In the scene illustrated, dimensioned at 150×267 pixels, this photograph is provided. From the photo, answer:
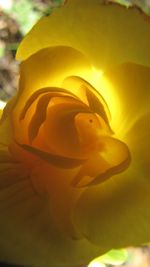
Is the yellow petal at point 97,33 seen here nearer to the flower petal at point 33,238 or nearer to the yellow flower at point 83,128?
the yellow flower at point 83,128

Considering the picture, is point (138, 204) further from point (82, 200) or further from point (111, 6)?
point (111, 6)

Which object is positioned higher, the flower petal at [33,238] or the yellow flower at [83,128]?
the yellow flower at [83,128]

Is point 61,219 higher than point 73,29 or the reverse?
the reverse

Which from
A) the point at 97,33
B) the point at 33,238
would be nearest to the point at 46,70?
the point at 97,33

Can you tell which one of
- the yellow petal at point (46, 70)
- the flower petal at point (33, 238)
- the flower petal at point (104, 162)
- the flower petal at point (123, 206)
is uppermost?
the yellow petal at point (46, 70)

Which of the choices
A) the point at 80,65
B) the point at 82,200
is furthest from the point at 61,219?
the point at 80,65

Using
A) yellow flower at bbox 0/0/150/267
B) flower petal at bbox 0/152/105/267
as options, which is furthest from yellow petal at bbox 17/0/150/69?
flower petal at bbox 0/152/105/267

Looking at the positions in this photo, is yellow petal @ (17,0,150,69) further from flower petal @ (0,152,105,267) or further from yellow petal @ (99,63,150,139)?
flower petal @ (0,152,105,267)

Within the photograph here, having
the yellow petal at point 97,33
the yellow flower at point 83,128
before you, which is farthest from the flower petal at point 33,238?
the yellow petal at point 97,33
